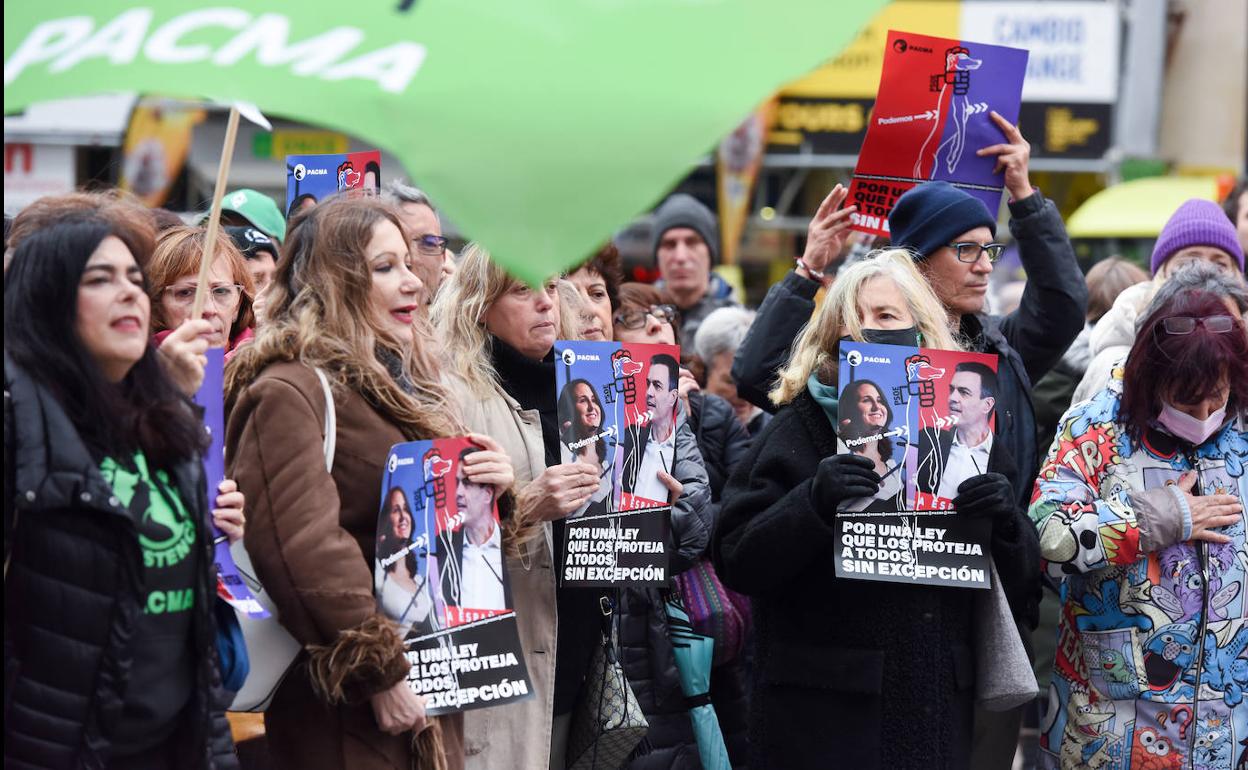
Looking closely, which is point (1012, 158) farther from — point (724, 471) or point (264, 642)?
point (264, 642)

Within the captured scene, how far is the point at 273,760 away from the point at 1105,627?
223cm

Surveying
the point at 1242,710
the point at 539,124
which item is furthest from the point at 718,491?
the point at 539,124

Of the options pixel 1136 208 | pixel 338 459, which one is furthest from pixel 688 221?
pixel 1136 208

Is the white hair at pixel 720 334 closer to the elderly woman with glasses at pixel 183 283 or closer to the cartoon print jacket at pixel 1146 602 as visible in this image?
the cartoon print jacket at pixel 1146 602

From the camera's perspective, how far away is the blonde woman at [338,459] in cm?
350

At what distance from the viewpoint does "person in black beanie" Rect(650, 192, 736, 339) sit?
25.6ft

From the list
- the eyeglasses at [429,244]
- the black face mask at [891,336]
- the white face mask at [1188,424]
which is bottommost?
the white face mask at [1188,424]

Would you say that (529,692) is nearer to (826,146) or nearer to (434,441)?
(434,441)

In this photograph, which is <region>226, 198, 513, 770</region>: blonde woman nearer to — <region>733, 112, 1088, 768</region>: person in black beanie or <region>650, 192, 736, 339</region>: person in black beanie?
<region>733, 112, 1088, 768</region>: person in black beanie

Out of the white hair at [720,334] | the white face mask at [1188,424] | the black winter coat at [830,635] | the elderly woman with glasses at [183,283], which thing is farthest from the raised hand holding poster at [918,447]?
the white hair at [720,334]

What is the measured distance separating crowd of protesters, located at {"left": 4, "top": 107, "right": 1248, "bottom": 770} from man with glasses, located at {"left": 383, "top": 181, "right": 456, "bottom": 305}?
1cm

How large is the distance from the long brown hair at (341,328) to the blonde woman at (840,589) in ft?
2.94

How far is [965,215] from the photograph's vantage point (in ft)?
15.3

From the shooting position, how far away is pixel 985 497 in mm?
4098
